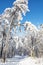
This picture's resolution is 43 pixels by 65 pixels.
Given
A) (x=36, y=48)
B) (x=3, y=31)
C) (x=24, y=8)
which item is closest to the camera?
(x=24, y=8)

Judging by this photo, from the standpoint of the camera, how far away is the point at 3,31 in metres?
28.8

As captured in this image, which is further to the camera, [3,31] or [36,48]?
[36,48]

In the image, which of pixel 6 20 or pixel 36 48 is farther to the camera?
pixel 36 48

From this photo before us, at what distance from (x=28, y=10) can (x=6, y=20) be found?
346 centimetres

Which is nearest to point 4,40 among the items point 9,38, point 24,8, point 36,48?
point 9,38

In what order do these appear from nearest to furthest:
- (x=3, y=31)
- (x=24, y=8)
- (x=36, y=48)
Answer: (x=24, y=8) → (x=3, y=31) → (x=36, y=48)

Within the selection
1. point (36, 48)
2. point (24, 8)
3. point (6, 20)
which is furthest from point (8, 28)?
point (36, 48)

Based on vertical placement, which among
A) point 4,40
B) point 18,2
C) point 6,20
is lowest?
point 4,40

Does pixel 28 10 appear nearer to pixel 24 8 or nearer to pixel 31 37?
pixel 24 8

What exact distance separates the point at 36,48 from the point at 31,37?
3655 millimetres

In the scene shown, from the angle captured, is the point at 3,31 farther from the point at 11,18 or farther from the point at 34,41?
the point at 34,41

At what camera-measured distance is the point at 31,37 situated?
1786 inches

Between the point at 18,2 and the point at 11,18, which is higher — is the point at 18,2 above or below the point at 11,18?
above

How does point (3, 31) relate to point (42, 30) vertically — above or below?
below
